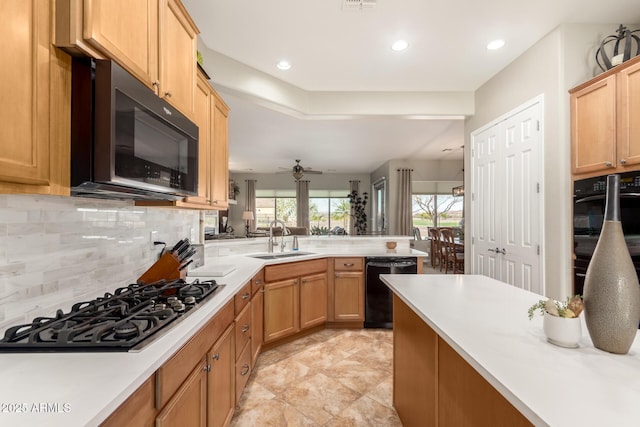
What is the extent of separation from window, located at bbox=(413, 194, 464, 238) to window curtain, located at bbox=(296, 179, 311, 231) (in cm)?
334

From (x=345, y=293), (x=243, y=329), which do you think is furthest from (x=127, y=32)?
(x=345, y=293)

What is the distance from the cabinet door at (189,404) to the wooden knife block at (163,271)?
0.65 metres

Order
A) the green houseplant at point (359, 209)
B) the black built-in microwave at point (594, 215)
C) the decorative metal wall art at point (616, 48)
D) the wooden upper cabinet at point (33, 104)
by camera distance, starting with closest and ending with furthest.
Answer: the wooden upper cabinet at point (33, 104)
the black built-in microwave at point (594, 215)
the decorative metal wall art at point (616, 48)
the green houseplant at point (359, 209)

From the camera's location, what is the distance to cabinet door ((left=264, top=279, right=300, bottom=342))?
2.82 m

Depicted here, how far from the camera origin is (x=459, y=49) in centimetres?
279

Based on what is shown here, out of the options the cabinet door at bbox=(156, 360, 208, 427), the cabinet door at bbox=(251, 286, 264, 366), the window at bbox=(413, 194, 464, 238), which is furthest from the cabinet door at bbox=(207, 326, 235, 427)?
the window at bbox=(413, 194, 464, 238)

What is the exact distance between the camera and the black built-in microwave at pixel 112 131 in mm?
981

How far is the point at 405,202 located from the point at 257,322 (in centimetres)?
578

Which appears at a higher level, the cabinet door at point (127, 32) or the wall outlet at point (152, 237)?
the cabinet door at point (127, 32)

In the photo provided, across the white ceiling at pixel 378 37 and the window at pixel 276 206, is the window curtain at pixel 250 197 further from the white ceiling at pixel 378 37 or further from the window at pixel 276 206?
the white ceiling at pixel 378 37

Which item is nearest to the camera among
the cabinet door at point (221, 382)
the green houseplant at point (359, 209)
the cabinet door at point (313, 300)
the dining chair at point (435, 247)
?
the cabinet door at point (221, 382)

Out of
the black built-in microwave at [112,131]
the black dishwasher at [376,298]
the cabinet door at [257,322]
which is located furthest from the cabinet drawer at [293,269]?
the black built-in microwave at [112,131]

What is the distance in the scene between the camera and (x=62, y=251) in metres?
1.28

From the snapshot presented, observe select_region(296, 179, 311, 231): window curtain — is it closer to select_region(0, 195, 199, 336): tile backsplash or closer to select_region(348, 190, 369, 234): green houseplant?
select_region(348, 190, 369, 234): green houseplant
